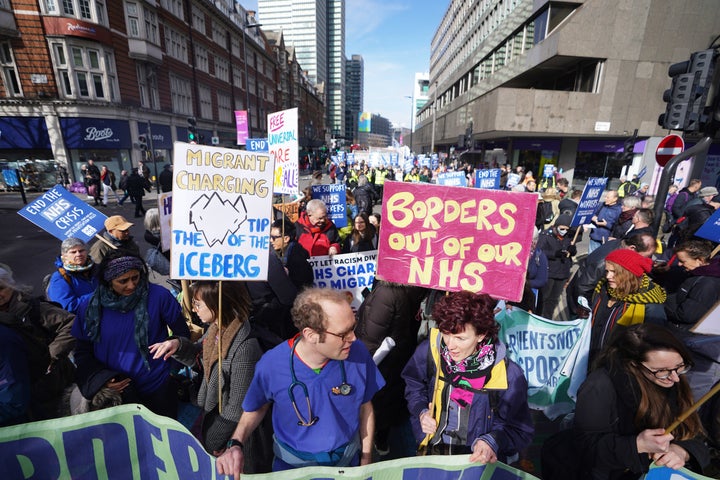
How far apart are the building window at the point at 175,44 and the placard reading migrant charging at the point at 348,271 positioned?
95.0 ft

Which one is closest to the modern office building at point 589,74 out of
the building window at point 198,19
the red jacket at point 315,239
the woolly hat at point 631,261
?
the red jacket at point 315,239

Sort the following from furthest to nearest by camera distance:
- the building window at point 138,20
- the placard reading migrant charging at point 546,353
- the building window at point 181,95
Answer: the building window at point 181,95
the building window at point 138,20
the placard reading migrant charging at point 546,353

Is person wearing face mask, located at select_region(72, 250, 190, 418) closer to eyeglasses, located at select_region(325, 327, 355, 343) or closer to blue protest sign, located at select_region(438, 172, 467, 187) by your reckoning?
eyeglasses, located at select_region(325, 327, 355, 343)

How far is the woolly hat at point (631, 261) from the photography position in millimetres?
2849

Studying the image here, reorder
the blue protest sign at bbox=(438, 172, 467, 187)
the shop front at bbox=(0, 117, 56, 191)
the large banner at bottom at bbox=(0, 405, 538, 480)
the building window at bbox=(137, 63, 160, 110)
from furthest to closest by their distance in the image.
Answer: the building window at bbox=(137, 63, 160, 110), the shop front at bbox=(0, 117, 56, 191), the blue protest sign at bbox=(438, 172, 467, 187), the large banner at bottom at bbox=(0, 405, 538, 480)

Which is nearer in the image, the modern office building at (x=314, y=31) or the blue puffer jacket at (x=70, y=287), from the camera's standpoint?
the blue puffer jacket at (x=70, y=287)

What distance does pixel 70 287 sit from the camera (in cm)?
348

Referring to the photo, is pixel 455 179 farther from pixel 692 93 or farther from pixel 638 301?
pixel 638 301

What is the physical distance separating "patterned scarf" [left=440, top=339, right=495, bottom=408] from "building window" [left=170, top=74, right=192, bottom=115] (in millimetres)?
30901

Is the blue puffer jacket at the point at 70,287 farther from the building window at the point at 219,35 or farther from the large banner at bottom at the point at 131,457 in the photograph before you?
the building window at the point at 219,35

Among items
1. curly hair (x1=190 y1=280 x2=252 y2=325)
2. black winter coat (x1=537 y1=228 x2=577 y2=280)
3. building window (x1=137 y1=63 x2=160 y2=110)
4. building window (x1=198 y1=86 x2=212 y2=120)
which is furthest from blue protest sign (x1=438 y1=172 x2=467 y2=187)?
building window (x1=198 y1=86 x2=212 y2=120)

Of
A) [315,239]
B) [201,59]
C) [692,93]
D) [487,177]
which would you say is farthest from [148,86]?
[692,93]

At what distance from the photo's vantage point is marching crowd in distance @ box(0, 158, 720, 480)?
180 cm

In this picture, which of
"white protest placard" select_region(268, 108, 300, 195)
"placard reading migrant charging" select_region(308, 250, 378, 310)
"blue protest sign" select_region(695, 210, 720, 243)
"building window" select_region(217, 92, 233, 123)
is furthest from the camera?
"building window" select_region(217, 92, 233, 123)
